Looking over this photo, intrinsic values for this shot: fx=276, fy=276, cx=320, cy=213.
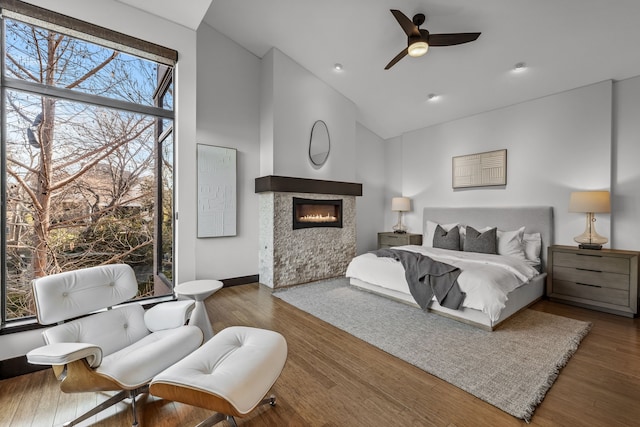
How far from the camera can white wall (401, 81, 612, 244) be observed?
369cm

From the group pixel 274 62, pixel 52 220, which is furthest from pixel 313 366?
pixel 274 62

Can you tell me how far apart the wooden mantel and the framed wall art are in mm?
1920

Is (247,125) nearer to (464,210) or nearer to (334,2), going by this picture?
(334,2)

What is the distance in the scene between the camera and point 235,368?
138 cm

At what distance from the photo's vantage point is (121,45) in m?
2.47

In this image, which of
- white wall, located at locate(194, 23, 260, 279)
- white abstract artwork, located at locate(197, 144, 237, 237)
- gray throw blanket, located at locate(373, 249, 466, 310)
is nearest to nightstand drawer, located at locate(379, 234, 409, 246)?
gray throw blanket, located at locate(373, 249, 466, 310)

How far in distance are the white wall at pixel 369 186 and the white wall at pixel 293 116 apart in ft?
3.71

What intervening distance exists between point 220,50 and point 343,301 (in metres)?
4.17

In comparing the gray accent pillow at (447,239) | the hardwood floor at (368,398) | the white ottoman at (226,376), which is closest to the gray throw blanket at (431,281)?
the hardwood floor at (368,398)

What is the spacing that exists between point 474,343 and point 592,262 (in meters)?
2.19

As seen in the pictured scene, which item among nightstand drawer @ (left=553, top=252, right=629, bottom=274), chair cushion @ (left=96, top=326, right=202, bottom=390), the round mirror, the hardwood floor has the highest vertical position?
the round mirror

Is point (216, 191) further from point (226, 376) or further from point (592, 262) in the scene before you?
point (592, 262)

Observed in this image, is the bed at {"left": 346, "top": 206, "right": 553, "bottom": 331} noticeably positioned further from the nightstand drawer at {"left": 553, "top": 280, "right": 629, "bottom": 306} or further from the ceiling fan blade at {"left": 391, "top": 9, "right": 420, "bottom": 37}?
the ceiling fan blade at {"left": 391, "top": 9, "right": 420, "bottom": 37}

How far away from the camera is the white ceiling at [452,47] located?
2891 mm
